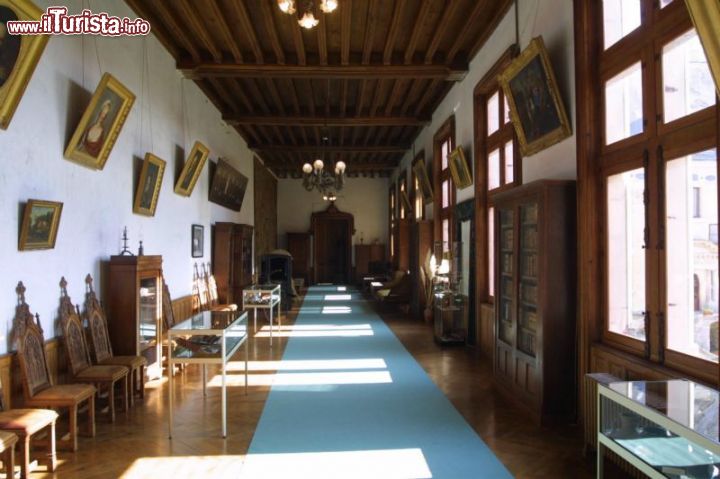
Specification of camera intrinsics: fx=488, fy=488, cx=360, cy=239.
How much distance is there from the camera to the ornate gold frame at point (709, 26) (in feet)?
8.08

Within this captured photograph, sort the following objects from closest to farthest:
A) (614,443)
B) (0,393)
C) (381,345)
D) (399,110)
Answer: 1. (614,443)
2. (0,393)
3. (381,345)
4. (399,110)

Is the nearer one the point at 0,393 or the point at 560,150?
the point at 0,393

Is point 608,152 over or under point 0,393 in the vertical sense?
over

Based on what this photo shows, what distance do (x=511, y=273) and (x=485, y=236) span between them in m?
2.47

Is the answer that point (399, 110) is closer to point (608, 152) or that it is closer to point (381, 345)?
point (381, 345)

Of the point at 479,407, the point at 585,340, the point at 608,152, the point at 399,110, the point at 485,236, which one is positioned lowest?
the point at 479,407

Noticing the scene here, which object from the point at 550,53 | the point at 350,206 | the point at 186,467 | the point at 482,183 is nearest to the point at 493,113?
the point at 482,183

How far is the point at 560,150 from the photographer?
16.7 ft

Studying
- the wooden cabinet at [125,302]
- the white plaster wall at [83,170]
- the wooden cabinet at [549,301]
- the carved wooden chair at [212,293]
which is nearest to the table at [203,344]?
the wooden cabinet at [125,302]

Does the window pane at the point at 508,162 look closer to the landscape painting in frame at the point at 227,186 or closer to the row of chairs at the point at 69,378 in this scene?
the row of chairs at the point at 69,378

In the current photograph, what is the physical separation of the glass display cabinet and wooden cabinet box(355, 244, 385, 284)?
19.1 meters

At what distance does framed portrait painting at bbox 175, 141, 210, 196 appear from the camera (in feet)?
27.7

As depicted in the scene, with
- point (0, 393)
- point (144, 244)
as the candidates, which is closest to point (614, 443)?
point (0, 393)

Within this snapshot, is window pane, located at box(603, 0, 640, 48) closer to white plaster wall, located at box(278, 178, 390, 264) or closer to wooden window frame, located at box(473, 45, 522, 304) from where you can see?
wooden window frame, located at box(473, 45, 522, 304)
